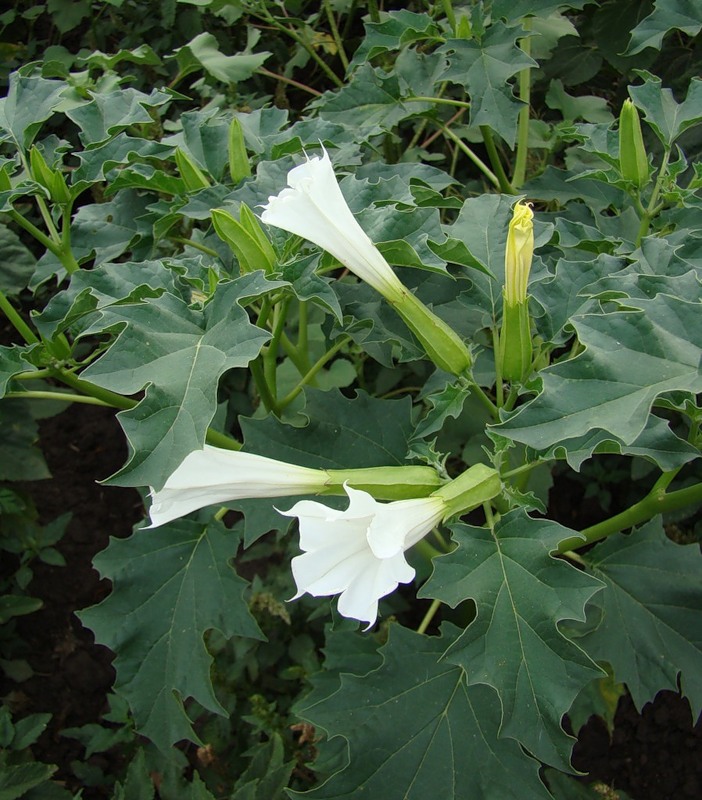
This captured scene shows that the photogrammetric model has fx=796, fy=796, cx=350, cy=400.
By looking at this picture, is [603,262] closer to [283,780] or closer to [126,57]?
[126,57]

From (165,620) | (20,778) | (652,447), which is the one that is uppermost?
(652,447)

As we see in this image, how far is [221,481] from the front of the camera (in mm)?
861

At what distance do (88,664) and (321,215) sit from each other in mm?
1762

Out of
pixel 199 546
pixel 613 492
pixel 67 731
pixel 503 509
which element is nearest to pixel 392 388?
pixel 613 492

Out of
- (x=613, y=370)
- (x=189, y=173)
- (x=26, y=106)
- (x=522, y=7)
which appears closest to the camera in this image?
(x=613, y=370)

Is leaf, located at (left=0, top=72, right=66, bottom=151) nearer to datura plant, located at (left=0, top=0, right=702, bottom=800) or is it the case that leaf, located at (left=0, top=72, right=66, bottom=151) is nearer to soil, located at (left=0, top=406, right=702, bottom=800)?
datura plant, located at (left=0, top=0, right=702, bottom=800)

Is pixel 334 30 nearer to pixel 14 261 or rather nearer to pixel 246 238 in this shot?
pixel 14 261

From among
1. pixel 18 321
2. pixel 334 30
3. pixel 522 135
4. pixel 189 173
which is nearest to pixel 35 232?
pixel 18 321

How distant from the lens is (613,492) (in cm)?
202

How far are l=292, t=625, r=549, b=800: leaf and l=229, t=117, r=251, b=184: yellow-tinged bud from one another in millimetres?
704

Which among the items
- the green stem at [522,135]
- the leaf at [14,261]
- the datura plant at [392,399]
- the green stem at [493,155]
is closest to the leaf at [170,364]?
the datura plant at [392,399]

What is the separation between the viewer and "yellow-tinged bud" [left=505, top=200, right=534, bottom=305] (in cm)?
92

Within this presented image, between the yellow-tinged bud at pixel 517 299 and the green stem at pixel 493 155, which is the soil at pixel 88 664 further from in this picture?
the yellow-tinged bud at pixel 517 299

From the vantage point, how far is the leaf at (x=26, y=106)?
4.17 feet
